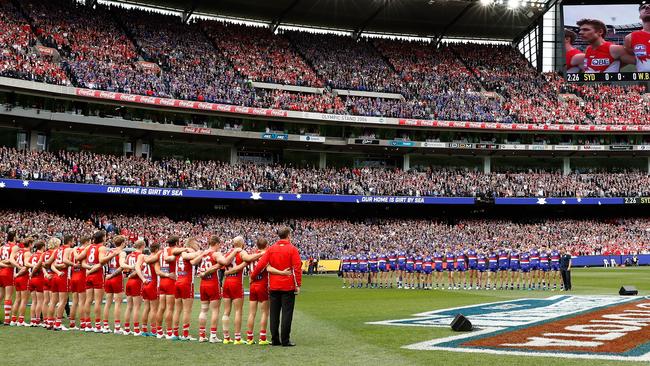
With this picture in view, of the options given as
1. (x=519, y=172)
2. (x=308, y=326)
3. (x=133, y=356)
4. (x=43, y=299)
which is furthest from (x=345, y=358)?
(x=519, y=172)

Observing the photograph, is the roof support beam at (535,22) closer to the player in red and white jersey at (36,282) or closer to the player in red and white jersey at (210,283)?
the player in red and white jersey at (36,282)

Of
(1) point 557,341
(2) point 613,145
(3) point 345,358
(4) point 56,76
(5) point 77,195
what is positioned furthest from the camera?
(2) point 613,145

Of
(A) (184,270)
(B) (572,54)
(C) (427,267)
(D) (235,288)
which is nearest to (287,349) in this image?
(D) (235,288)

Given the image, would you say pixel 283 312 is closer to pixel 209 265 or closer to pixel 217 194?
pixel 209 265

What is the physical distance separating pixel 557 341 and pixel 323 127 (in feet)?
150

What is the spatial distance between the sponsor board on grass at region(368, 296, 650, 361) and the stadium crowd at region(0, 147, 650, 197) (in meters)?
31.8

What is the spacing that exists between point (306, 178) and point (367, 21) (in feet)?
71.9

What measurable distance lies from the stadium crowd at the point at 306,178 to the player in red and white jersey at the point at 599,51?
10557mm

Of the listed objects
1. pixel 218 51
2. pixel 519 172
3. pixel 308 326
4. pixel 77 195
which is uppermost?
pixel 218 51

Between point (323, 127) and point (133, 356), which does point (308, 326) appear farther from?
point (323, 127)

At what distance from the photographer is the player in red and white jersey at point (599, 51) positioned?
6269 centimetres

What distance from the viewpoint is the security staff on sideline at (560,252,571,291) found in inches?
1051

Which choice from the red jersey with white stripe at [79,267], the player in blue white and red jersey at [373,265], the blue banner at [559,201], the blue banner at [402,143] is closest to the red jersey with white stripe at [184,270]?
the red jersey with white stripe at [79,267]

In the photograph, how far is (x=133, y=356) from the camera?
10.3m
